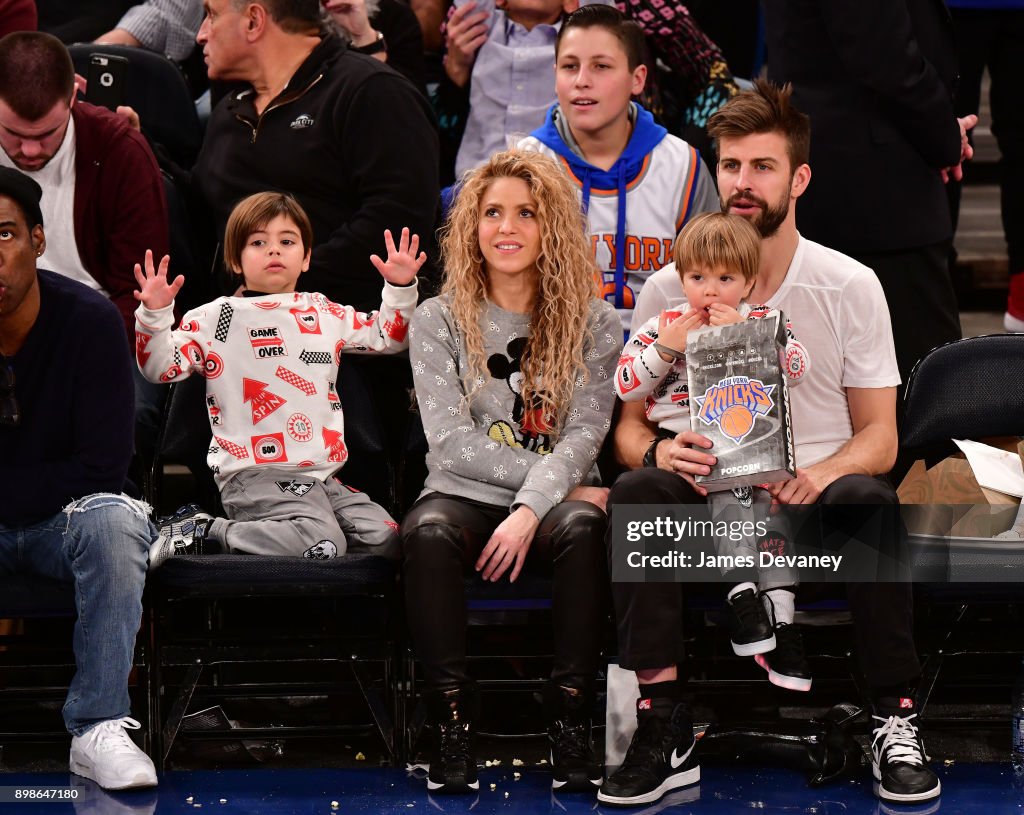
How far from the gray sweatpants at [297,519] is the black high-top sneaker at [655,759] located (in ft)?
2.34

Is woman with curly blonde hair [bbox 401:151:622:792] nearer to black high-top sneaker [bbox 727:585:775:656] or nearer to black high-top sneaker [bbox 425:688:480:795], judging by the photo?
black high-top sneaker [bbox 425:688:480:795]

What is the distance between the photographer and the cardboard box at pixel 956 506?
12.1 feet

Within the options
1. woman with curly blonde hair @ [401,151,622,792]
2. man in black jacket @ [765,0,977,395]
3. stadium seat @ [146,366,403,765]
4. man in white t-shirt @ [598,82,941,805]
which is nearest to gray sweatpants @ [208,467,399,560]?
stadium seat @ [146,366,403,765]

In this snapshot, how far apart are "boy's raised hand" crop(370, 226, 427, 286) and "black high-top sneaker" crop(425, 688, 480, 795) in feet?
3.58

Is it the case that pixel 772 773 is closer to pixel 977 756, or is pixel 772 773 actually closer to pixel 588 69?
pixel 977 756

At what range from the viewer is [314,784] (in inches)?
140

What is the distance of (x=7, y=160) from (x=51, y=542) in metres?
1.31

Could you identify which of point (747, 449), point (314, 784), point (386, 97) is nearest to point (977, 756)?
point (747, 449)

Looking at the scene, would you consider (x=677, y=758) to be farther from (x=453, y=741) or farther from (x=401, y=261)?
(x=401, y=261)

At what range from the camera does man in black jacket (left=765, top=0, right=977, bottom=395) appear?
14.6ft

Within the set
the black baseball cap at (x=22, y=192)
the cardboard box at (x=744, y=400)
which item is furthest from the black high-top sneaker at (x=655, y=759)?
the black baseball cap at (x=22, y=192)

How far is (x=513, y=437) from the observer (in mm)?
3889

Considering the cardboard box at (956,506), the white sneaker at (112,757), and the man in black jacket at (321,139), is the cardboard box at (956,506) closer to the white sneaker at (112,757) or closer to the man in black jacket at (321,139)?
the man in black jacket at (321,139)

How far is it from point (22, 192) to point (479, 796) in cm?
175
